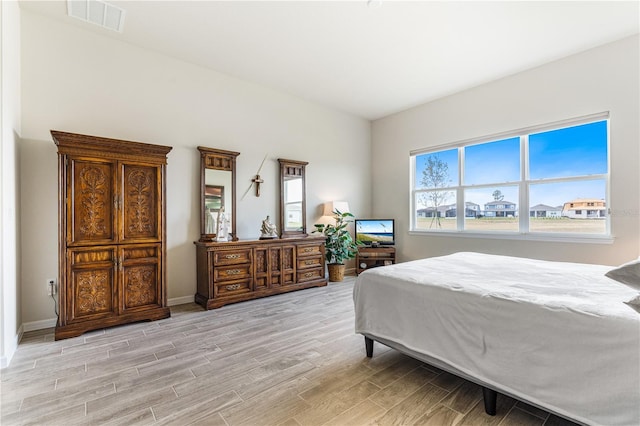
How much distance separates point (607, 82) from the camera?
137 inches

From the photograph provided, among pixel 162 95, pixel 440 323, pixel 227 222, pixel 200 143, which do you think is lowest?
pixel 440 323

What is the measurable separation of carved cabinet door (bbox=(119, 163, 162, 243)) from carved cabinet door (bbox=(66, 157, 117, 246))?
9 centimetres

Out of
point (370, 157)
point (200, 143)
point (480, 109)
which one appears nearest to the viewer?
point (200, 143)

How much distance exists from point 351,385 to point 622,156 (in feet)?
13.1

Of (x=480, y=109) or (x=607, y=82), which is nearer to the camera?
(x=607, y=82)

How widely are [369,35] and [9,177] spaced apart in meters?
3.62

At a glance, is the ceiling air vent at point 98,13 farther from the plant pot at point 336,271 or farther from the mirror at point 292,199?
the plant pot at point 336,271

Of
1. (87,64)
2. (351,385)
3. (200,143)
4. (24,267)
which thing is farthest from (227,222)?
(351,385)

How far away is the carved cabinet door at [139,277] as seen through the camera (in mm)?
3033

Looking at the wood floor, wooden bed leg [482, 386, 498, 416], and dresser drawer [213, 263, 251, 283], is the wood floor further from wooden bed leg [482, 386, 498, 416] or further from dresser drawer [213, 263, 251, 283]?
dresser drawer [213, 263, 251, 283]

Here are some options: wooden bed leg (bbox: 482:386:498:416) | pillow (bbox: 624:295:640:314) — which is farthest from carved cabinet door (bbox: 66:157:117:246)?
pillow (bbox: 624:295:640:314)

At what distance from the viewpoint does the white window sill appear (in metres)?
3.54

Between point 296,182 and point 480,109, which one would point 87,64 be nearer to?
point 296,182

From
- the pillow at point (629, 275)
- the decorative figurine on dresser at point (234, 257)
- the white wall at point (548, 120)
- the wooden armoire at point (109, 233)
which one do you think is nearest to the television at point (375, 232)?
the white wall at point (548, 120)
